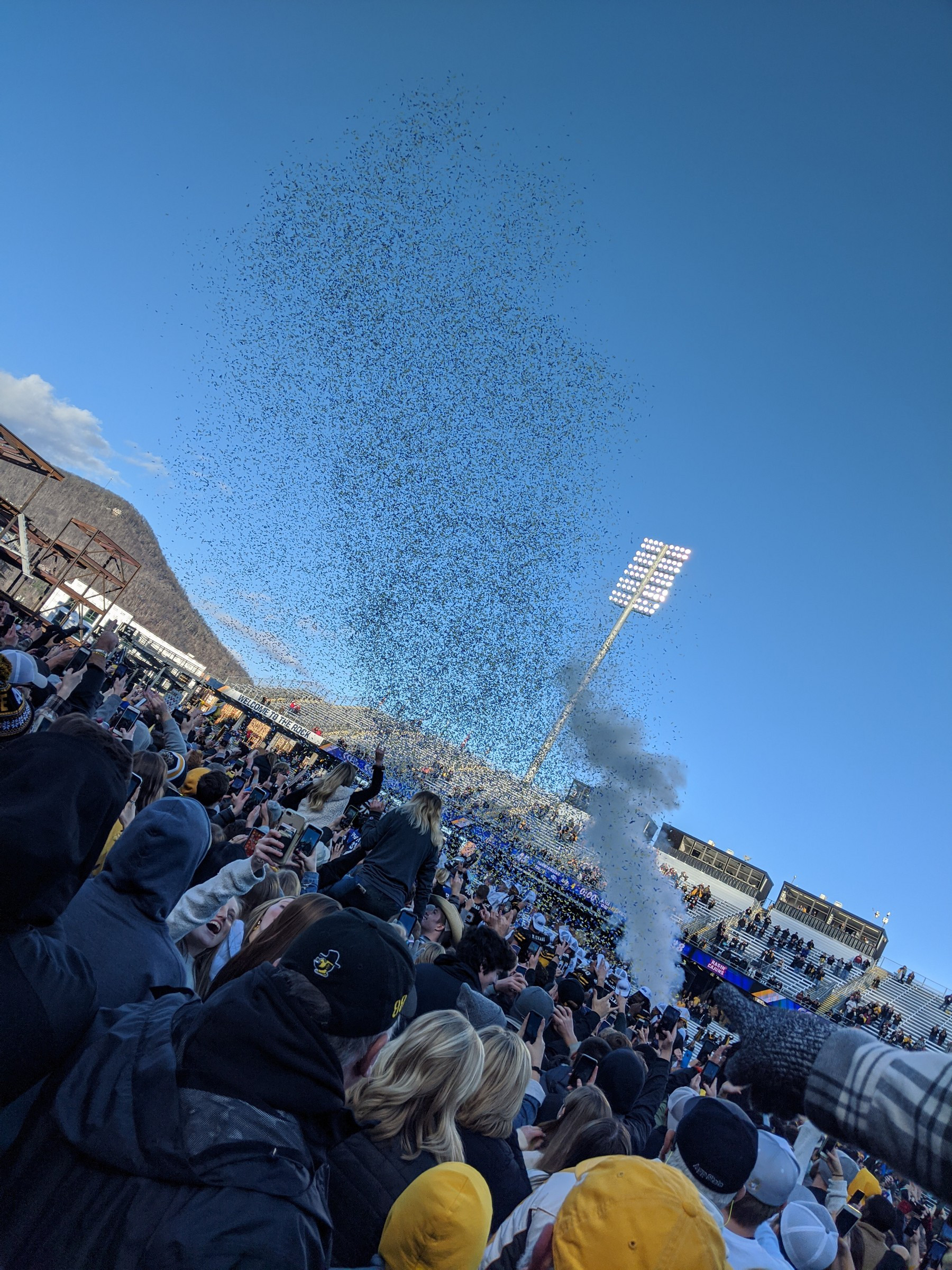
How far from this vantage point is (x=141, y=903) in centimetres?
275

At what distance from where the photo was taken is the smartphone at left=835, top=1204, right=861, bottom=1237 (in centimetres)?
548

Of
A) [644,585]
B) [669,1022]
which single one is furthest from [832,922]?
[669,1022]

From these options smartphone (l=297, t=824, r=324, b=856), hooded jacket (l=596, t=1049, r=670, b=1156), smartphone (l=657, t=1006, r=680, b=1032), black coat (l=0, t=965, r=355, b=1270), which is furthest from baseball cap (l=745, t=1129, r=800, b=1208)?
smartphone (l=297, t=824, r=324, b=856)

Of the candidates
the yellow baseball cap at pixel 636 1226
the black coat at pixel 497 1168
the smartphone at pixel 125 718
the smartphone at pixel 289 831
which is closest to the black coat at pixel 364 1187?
the black coat at pixel 497 1168

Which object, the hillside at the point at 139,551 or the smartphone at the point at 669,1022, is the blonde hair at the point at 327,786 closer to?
the smartphone at the point at 669,1022

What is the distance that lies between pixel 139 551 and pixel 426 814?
146m

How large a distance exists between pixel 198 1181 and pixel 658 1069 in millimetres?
5260

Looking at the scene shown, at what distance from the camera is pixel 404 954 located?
6.40 ft

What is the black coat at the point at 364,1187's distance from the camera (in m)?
2.18

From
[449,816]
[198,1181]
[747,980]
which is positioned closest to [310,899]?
[198,1181]

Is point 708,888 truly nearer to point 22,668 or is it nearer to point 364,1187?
point 22,668

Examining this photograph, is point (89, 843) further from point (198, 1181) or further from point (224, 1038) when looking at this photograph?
point (198, 1181)

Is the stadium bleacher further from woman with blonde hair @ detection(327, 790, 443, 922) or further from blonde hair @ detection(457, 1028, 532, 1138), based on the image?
blonde hair @ detection(457, 1028, 532, 1138)

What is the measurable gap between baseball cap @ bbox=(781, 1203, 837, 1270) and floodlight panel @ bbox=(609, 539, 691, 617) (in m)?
54.8
